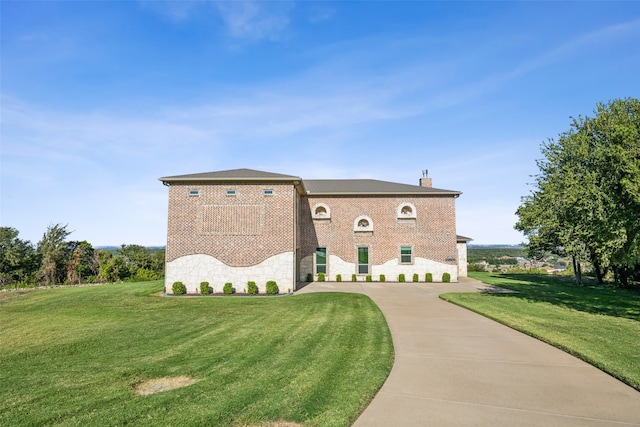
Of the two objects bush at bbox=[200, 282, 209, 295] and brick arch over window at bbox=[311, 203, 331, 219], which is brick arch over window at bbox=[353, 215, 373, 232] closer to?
brick arch over window at bbox=[311, 203, 331, 219]

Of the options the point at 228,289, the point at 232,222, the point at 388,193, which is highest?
the point at 388,193

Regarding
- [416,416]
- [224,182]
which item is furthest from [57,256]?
[416,416]

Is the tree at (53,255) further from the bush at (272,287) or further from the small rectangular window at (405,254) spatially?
the small rectangular window at (405,254)

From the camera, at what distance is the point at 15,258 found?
29.5 meters

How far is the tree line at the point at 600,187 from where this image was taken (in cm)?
1351

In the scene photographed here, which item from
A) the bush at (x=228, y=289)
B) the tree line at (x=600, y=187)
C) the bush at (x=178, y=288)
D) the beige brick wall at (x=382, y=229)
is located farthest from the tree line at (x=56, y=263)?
the tree line at (x=600, y=187)

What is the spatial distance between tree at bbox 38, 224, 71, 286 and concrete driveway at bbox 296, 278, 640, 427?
31518mm

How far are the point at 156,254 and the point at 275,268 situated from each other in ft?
74.0

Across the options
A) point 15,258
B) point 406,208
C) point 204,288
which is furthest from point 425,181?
point 15,258

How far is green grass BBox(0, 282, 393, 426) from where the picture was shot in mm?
4996

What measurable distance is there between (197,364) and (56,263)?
97.6ft

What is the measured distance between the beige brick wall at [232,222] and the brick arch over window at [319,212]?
5698 millimetres

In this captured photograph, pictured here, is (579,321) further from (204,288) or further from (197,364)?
(204,288)

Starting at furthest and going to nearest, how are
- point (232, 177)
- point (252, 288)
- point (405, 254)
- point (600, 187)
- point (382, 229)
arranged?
point (382, 229) < point (405, 254) < point (232, 177) < point (252, 288) < point (600, 187)
